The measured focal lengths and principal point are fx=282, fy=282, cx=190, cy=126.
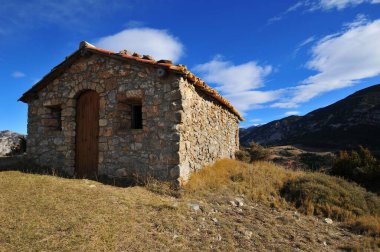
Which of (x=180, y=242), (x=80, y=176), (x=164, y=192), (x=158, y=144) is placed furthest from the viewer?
(x=80, y=176)

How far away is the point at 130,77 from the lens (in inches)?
322

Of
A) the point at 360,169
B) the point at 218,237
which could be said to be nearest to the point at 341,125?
the point at 360,169

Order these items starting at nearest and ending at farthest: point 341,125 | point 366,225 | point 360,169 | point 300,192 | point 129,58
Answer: point 366,225
point 300,192
point 129,58
point 360,169
point 341,125

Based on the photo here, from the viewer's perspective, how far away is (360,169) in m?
11.0

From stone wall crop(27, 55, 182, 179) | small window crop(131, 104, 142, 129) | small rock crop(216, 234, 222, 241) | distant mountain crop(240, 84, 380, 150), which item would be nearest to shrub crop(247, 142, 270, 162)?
small window crop(131, 104, 142, 129)

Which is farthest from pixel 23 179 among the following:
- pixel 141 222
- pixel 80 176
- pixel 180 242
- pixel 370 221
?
pixel 370 221

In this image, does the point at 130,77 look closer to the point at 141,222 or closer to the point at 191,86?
the point at 191,86

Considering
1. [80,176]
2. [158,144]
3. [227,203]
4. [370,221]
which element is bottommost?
[370,221]

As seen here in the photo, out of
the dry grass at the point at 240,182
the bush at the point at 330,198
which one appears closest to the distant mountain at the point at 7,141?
the dry grass at the point at 240,182

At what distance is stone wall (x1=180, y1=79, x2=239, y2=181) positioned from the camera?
755 cm

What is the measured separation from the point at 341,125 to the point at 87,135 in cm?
3956

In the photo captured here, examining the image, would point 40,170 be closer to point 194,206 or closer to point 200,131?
point 200,131

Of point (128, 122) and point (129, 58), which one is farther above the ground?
point (129, 58)

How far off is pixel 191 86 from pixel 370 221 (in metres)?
5.58
